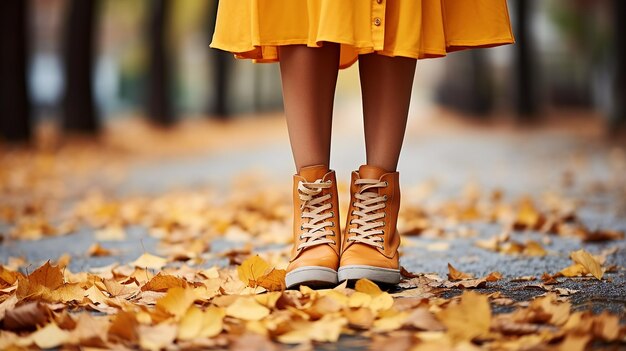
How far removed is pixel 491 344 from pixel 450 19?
1071 millimetres

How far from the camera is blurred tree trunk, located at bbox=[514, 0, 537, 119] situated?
16.4m

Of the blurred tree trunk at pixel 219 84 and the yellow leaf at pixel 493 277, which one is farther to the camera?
the blurred tree trunk at pixel 219 84

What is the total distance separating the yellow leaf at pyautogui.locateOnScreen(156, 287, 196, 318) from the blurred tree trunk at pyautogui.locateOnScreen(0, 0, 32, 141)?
9958mm

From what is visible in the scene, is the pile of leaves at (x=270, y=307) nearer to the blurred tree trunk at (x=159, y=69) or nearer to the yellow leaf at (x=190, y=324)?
the yellow leaf at (x=190, y=324)

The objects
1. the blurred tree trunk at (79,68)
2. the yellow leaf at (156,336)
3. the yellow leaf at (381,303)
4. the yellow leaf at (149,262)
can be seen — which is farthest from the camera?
the blurred tree trunk at (79,68)

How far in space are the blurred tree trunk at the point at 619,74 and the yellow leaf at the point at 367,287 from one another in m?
10.6

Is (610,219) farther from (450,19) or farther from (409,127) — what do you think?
(409,127)

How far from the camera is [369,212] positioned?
2266mm

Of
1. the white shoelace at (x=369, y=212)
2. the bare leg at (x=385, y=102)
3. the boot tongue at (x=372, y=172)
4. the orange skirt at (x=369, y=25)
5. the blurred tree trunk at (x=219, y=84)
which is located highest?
the orange skirt at (x=369, y=25)

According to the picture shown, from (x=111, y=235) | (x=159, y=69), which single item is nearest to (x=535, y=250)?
(x=111, y=235)

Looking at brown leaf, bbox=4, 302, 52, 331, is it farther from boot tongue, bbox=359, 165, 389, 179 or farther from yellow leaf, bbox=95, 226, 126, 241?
yellow leaf, bbox=95, 226, 126, 241

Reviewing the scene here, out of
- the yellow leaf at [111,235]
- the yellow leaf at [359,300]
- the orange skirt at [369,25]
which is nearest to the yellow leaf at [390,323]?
the yellow leaf at [359,300]

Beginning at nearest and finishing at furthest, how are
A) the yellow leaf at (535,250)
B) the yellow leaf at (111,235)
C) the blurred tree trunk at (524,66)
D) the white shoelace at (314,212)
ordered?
the white shoelace at (314,212) < the yellow leaf at (535,250) < the yellow leaf at (111,235) < the blurred tree trunk at (524,66)

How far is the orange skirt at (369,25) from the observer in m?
2.10
